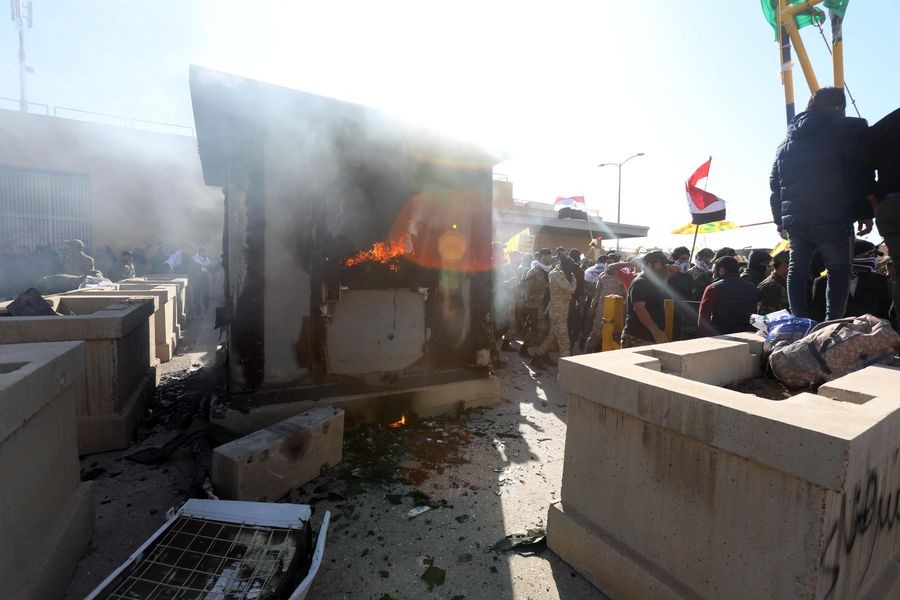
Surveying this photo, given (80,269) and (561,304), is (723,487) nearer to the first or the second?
(561,304)

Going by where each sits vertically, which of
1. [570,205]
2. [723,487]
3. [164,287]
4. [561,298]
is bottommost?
[723,487]

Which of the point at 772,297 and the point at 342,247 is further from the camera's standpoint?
the point at 772,297

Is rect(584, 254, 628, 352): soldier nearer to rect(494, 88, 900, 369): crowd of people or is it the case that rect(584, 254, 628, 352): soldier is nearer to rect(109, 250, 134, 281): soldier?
rect(494, 88, 900, 369): crowd of people

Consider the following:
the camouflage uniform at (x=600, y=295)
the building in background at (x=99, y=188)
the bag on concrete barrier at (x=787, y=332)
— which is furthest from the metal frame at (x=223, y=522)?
the building in background at (x=99, y=188)

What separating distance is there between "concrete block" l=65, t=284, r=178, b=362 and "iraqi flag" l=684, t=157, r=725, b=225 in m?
12.2

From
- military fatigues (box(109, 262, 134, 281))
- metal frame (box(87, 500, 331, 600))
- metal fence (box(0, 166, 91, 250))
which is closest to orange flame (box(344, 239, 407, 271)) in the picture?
metal frame (box(87, 500, 331, 600))

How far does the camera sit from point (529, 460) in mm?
4395

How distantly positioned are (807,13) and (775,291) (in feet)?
19.5

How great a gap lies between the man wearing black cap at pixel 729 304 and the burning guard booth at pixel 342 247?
2638 mm

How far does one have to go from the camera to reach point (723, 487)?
201 cm

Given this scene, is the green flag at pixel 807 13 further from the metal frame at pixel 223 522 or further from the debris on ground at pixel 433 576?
the metal frame at pixel 223 522

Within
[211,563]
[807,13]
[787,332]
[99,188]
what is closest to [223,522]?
[211,563]

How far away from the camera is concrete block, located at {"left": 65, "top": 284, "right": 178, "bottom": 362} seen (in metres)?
6.86

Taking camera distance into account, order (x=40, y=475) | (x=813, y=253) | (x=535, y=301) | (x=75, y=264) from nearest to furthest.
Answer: (x=40, y=475) < (x=813, y=253) < (x=535, y=301) < (x=75, y=264)
